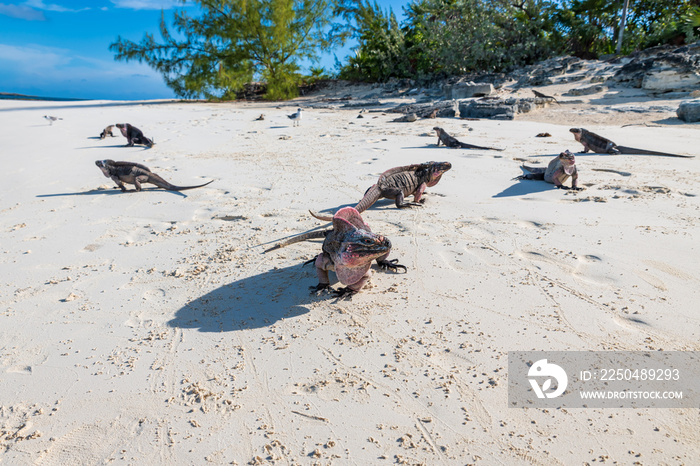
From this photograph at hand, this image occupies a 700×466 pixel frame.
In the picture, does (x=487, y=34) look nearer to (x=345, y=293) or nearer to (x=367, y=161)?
(x=367, y=161)

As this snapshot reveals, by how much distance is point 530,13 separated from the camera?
18.2m

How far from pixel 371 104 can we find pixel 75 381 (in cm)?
1427

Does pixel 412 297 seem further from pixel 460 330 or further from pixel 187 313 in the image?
pixel 187 313

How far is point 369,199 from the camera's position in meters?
4.34

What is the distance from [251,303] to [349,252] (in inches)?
29.5

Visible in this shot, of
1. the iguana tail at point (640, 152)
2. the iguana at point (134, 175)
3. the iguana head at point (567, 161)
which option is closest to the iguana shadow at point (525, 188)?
the iguana head at point (567, 161)

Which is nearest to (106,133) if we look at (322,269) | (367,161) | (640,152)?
(367,161)

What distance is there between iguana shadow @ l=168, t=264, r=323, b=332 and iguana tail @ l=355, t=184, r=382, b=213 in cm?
130

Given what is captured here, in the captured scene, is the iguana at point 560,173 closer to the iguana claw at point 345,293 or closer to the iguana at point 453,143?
the iguana at point 453,143

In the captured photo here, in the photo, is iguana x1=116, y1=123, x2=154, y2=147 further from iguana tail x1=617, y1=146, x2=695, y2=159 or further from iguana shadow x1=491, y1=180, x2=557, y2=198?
iguana tail x1=617, y1=146, x2=695, y2=159

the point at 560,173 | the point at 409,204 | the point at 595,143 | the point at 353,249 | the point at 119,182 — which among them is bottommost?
the point at 409,204

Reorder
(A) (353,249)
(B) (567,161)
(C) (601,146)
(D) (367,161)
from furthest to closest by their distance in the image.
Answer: (C) (601,146)
(D) (367,161)
(B) (567,161)
(A) (353,249)

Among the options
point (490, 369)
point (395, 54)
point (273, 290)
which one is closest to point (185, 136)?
point (273, 290)

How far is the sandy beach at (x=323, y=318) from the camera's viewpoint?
5.62 feet
